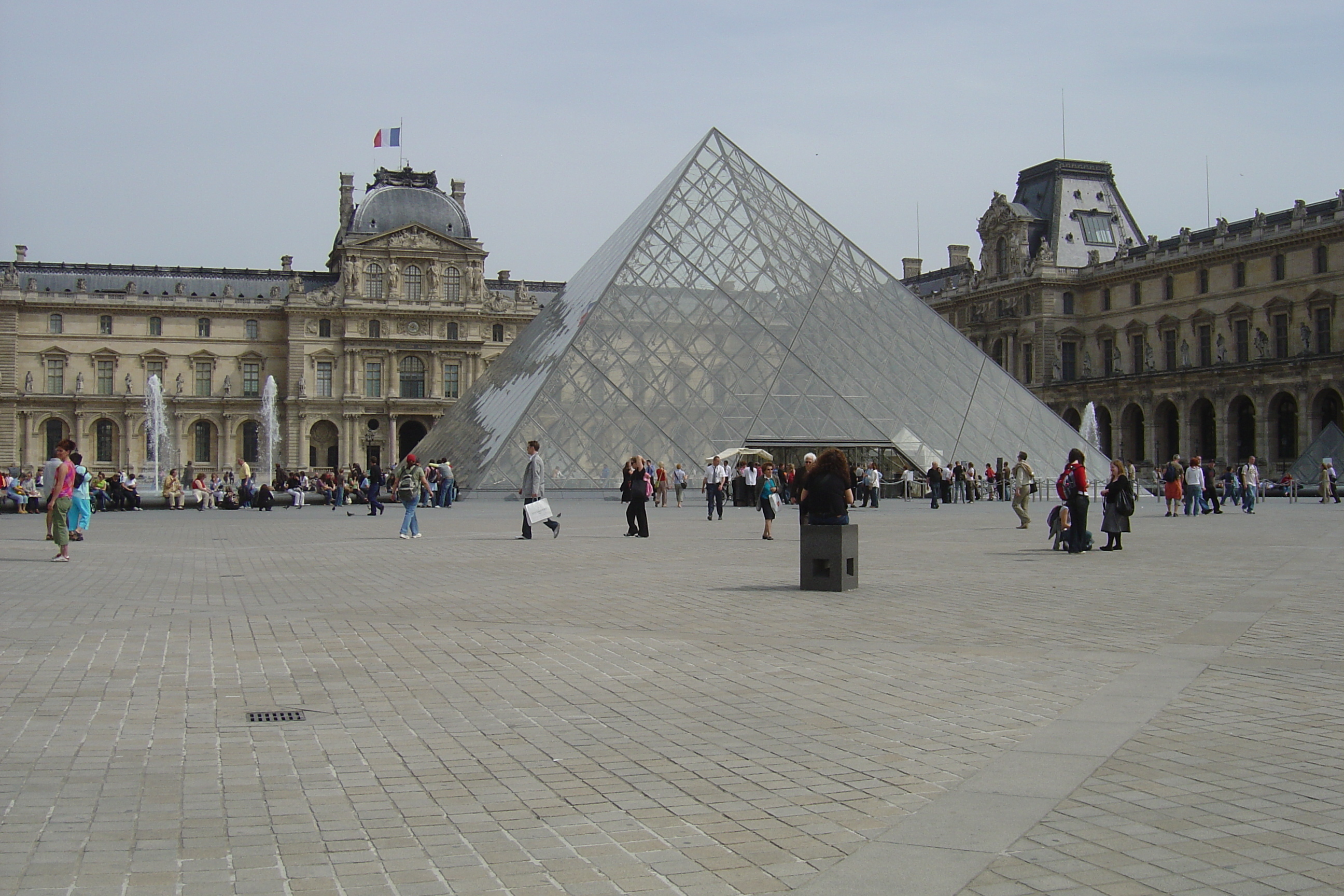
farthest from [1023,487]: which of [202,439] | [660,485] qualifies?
[202,439]

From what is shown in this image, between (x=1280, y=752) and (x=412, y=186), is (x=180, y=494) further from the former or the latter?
(x=412, y=186)

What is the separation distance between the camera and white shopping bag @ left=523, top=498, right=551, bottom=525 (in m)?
16.8

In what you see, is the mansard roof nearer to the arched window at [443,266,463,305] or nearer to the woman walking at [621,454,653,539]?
the arched window at [443,266,463,305]

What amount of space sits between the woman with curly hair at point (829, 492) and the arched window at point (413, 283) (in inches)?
2715

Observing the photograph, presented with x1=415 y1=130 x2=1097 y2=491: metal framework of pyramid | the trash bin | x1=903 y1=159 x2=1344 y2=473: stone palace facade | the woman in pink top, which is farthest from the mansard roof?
the trash bin

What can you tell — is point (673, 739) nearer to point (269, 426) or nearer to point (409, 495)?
point (409, 495)

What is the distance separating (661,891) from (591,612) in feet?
18.4

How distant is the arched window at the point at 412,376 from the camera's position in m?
78.3

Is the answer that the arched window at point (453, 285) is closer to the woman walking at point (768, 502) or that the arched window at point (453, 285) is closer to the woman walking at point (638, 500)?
the woman walking at point (638, 500)

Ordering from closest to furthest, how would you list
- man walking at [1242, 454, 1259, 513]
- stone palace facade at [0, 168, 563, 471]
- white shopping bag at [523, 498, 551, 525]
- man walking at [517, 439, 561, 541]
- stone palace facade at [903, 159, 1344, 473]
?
white shopping bag at [523, 498, 551, 525]
man walking at [517, 439, 561, 541]
man walking at [1242, 454, 1259, 513]
stone palace facade at [903, 159, 1344, 473]
stone palace facade at [0, 168, 563, 471]

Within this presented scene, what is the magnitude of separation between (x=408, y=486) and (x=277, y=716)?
12315 mm

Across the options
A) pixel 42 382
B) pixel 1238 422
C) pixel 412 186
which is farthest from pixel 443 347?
pixel 1238 422

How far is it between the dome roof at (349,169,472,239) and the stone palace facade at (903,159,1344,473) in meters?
30.0

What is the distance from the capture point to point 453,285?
78.4 meters
